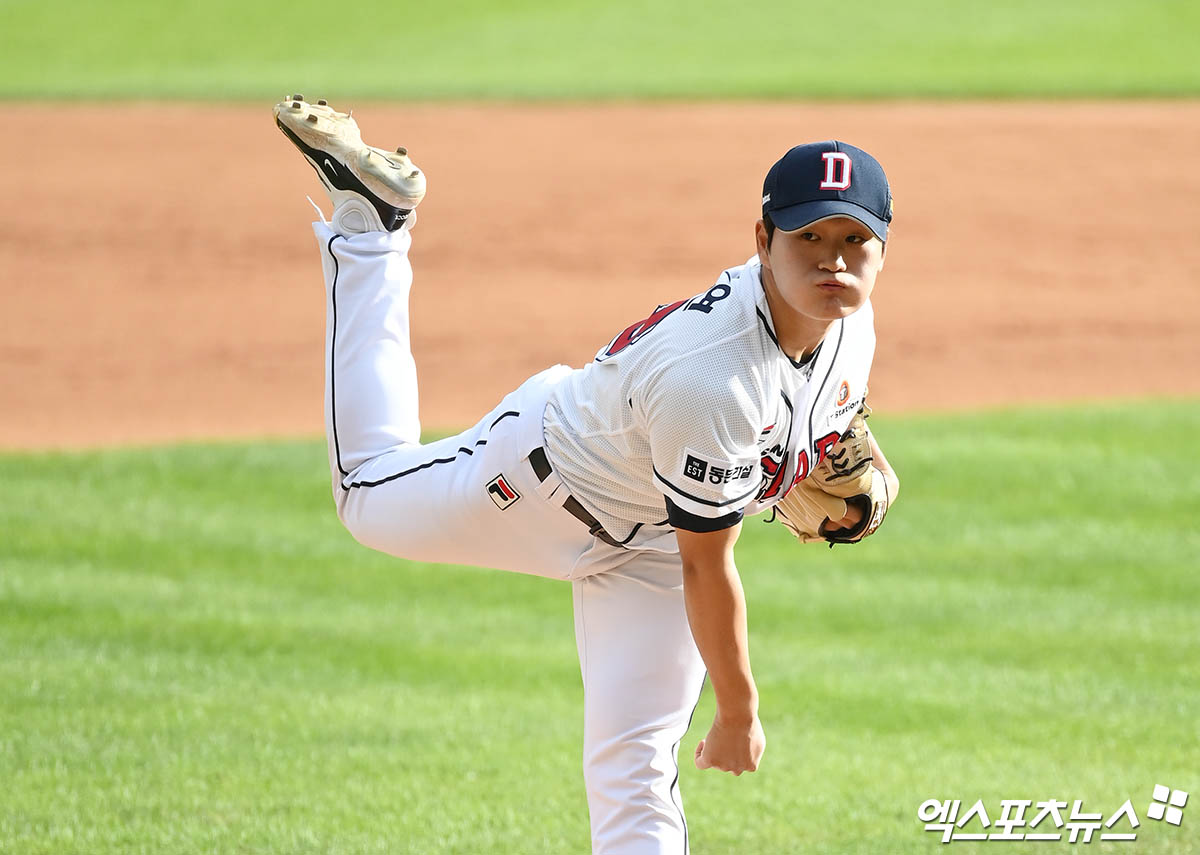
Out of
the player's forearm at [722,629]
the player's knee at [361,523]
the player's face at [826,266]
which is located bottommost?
the player's forearm at [722,629]

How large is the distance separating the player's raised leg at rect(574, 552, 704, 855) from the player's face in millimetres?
796

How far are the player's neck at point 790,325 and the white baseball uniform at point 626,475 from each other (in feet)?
0.08

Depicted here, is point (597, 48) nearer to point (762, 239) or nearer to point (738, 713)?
point (762, 239)

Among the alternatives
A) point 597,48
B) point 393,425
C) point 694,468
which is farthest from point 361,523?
point 597,48

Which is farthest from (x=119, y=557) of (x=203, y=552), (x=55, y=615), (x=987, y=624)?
(x=987, y=624)

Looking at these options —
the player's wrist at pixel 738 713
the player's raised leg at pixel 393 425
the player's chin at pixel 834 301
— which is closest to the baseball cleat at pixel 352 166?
the player's raised leg at pixel 393 425

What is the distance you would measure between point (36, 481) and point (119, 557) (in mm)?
1431

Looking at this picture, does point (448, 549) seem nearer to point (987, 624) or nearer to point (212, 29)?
point (987, 624)

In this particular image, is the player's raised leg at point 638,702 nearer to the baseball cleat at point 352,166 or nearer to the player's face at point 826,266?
the player's face at point 826,266

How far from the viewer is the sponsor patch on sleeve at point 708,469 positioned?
312 centimetres

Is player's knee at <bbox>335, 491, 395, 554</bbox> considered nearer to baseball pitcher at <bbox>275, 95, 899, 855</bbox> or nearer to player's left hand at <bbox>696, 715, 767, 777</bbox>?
baseball pitcher at <bbox>275, 95, 899, 855</bbox>

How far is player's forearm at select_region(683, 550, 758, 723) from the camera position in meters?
3.21

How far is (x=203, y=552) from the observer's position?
695 cm

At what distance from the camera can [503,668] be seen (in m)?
5.76
